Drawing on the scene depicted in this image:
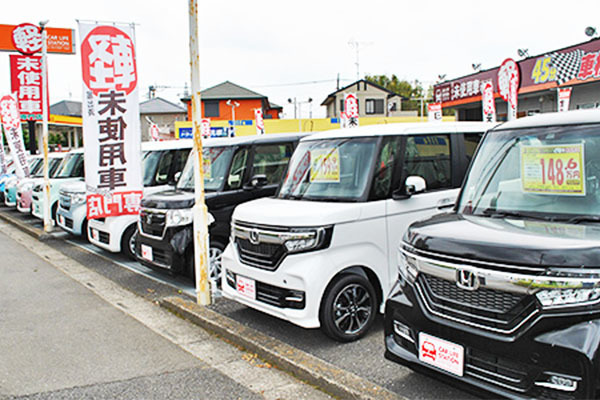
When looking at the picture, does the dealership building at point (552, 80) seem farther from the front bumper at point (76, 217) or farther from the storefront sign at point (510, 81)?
the front bumper at point (76, 217)

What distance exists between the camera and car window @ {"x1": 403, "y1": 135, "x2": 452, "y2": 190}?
523cm

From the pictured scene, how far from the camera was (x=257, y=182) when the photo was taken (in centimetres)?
685

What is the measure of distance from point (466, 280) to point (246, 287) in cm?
256

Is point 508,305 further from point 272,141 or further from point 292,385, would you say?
point 272,141

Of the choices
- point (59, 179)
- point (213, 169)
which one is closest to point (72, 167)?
point (59, 179)

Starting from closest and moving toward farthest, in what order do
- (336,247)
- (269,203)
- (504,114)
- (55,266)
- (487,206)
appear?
1. (487,206)
2. (336,247)
3. (269,203)
4. (55,266)
5. (504,114)

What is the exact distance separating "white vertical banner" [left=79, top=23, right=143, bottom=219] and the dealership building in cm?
1433

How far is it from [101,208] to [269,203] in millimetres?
3876

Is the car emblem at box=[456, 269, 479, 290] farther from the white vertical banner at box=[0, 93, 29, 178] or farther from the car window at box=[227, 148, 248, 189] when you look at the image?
the white vertical banner at box=[0, 93, 29, 178]

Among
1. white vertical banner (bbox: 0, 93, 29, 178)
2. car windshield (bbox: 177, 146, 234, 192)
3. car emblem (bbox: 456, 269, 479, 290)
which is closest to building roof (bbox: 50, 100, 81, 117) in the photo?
white vertical banner (bbox: 0, 93, 29, 178)

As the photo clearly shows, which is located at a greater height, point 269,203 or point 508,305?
point 269,203

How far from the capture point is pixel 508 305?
2758 millimetres

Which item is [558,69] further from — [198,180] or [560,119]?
[198,180]

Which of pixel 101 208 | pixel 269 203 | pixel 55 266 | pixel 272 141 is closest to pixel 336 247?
pixel 269 203
